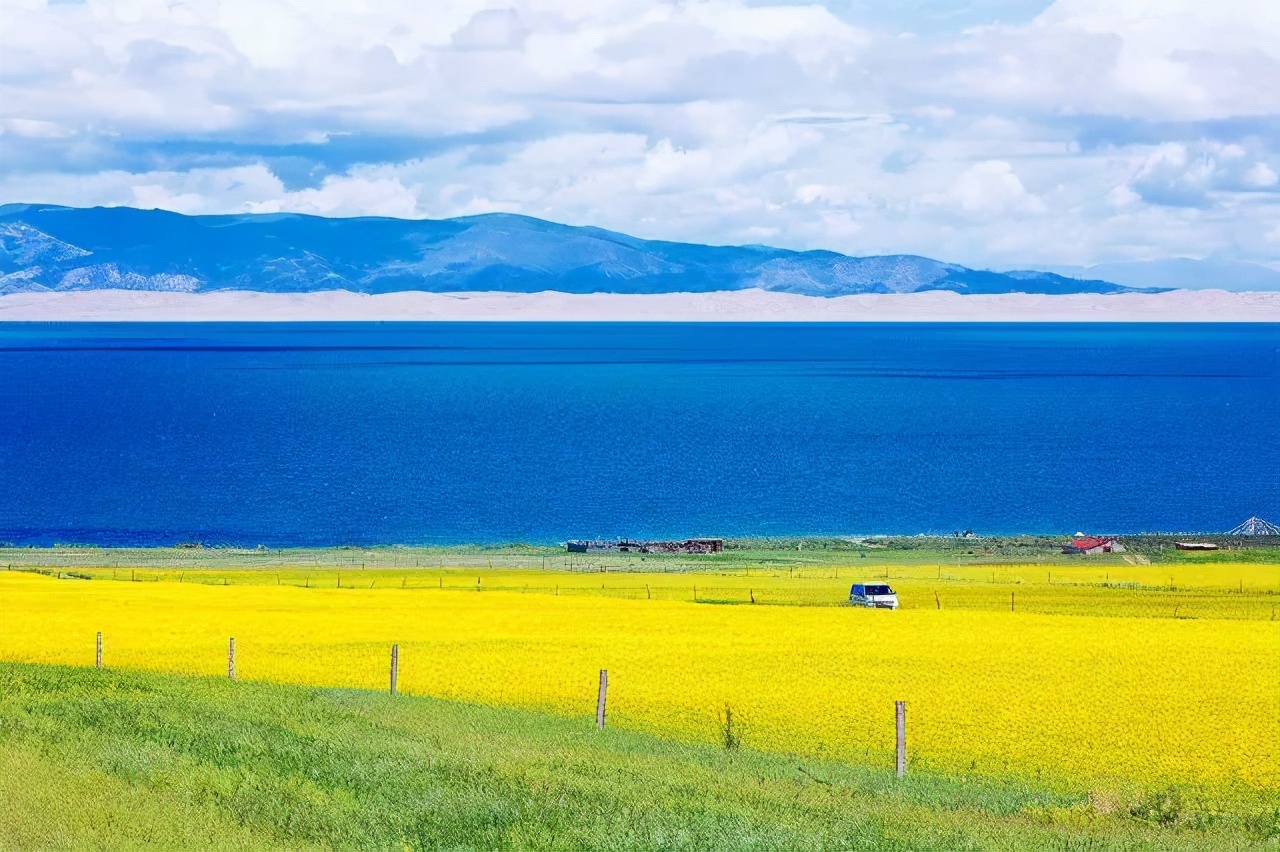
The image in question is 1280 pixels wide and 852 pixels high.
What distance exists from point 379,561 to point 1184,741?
4496cm

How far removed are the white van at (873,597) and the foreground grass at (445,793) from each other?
24.2 meters

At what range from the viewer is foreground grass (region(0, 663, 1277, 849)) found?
43.7 feet

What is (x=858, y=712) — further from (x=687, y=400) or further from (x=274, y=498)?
(x=687, y=400)

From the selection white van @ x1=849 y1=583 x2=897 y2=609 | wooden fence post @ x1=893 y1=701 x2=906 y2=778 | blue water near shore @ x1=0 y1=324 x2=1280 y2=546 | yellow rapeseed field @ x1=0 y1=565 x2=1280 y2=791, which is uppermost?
wooden fence post @ x1=893 y1=701 x2=906 y2=778

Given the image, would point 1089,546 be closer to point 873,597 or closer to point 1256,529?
point 1256,529

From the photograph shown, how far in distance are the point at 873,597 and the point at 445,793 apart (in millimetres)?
31271

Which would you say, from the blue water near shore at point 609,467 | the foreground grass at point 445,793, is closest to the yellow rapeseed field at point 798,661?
the foreground grass at point 445,793

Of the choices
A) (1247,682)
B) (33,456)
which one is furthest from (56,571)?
(33,456)

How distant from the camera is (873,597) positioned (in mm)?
44812

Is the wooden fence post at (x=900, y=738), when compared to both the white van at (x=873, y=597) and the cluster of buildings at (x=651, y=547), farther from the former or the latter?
the cluster of buildings at (x=651, y=547)

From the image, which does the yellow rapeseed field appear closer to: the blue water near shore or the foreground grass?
the foreground grass

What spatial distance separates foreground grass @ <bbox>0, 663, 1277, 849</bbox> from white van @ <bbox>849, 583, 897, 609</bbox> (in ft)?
79.5

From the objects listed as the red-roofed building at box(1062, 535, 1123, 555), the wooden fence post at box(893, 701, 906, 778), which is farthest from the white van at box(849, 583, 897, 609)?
the red-roofed building at box(1062, 535, 1123, 555)

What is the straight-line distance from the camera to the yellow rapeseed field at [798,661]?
940 inches
